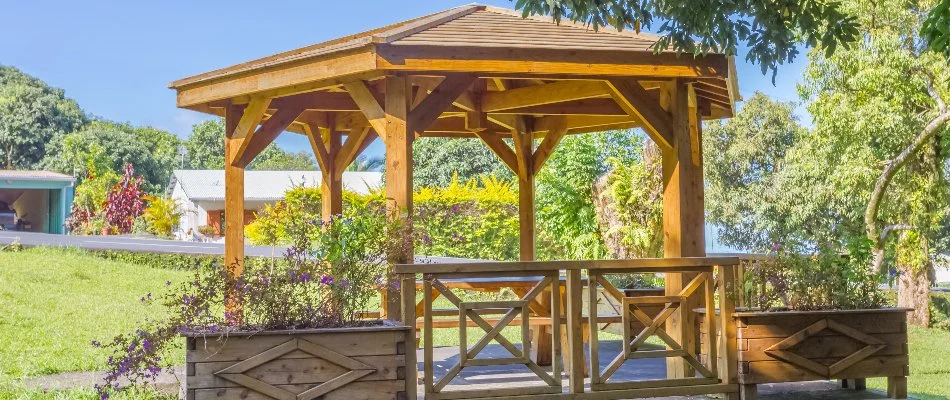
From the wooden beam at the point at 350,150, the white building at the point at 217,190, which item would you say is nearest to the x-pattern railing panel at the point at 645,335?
the wooden beam at the point at 350,150

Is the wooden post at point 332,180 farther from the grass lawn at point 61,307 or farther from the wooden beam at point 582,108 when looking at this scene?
the grass lawn at point 61,307

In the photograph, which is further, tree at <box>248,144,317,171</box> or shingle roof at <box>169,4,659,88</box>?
tree at <box>248,144,317,171</box>

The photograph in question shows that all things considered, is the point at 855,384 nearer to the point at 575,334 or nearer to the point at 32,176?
the point at 575,334

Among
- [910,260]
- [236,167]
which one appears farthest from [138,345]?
[910,260]

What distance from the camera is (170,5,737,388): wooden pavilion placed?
6348 mm

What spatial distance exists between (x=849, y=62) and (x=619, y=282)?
371 inches

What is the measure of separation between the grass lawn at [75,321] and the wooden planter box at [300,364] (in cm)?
153

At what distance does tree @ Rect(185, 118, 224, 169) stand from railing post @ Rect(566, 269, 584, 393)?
53.7m

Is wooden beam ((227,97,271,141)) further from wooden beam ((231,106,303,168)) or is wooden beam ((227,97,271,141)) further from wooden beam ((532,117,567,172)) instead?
wooden beam ((532,117,567,172))

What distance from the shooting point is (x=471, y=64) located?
249 inches

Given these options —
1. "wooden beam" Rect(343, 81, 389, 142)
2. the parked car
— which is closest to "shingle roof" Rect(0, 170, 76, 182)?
the parked car

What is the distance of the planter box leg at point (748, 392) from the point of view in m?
6.48

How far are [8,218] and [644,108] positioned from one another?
39641mm

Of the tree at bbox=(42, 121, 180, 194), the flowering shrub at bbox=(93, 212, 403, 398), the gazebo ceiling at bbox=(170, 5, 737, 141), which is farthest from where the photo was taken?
the tree at bbox=(42, 121, 180, 194)
